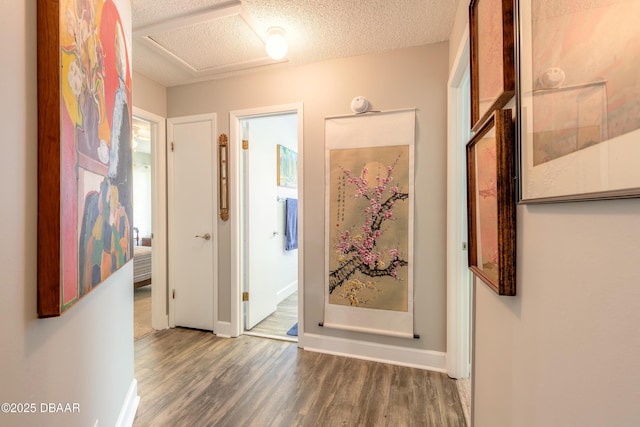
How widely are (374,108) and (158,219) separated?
2.43 m

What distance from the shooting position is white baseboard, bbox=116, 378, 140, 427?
1.49m

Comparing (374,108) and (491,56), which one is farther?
(374,108)

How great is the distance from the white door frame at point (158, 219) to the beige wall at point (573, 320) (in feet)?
9.92

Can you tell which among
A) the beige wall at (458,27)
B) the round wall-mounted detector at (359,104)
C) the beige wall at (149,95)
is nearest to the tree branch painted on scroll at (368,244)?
the round wall-mounted detector at (359,104)

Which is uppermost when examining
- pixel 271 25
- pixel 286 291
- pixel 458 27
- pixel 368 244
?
pixel 271 25

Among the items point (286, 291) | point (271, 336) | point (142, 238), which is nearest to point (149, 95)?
point (271, 336)

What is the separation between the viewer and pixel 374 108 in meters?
2.32

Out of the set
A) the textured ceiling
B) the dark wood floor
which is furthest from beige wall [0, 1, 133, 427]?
the textured ceiling

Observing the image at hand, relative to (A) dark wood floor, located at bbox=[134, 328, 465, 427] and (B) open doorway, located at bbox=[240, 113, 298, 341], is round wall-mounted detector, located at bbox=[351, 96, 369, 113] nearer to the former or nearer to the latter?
(B) open doorway, located at bbox=[240, 113, 298, 341]

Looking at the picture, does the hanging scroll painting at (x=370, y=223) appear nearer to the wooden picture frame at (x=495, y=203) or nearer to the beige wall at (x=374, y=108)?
the beige wall at (x=374, y=108)

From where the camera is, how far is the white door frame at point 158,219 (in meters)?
2.90

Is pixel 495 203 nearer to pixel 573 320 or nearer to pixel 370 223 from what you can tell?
pixel 573 320

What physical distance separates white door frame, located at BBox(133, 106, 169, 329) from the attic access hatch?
0.81m

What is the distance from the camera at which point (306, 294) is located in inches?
98.7
